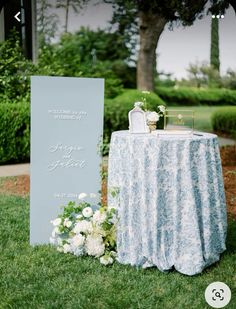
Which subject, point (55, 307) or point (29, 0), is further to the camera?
point (29, 0)

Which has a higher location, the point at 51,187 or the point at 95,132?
the point at 95,132

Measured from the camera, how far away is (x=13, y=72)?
10070 mm

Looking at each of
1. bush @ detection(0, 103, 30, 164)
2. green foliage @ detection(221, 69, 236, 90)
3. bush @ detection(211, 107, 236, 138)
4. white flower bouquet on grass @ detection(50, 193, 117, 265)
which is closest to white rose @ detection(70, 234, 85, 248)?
white flower bouquet on grass @ detection(50, 193, 117, 265)

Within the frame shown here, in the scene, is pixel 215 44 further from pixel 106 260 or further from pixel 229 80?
pixel 106 260

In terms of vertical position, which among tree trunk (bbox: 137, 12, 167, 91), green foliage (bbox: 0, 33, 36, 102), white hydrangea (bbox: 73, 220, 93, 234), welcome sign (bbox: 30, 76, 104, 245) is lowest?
white hydrangea (bbox: 73, 220, 93, 234)

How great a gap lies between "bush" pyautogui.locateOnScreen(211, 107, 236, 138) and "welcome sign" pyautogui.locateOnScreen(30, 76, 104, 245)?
29.4ft

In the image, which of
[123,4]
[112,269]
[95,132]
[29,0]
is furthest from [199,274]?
[123,4]

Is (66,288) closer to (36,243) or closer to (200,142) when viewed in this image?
(36,243)

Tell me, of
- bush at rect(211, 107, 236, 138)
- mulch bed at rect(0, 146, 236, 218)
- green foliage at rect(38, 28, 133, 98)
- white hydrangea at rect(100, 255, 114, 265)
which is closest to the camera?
white hydrangea at rect(100, 255, 114, 265)

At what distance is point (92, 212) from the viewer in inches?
148

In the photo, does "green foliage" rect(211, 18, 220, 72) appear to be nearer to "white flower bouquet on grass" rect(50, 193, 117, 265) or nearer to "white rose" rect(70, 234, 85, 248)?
"white flower bouquet on grass" rect(50, 193, 117, 265)

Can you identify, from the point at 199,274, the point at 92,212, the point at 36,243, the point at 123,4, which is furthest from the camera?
the point at 123,4

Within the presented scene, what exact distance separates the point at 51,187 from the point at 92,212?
13.9 inches

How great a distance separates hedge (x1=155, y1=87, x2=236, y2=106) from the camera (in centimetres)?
1853
